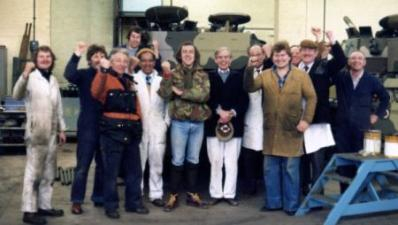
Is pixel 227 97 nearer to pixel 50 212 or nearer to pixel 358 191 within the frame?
pixel 358 191

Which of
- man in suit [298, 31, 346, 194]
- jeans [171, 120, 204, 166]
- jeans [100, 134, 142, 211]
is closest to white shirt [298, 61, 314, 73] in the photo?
man in suit [298, 31, 346, 194]

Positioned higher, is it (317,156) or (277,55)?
(277,55)

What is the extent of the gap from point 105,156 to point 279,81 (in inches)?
85.6

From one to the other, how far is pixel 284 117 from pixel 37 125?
9.05ft

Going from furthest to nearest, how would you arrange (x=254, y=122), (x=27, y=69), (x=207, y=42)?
(x=207, y=42) < (x=254, y=122) < (x=27, y=69)

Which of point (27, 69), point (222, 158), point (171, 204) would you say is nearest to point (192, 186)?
point (171, 204)

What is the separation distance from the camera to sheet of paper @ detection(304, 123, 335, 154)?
8016 mm

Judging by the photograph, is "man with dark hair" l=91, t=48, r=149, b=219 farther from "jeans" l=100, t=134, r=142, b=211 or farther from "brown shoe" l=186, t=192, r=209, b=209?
"brown shoe" l=186, t=192, r=209, b=209

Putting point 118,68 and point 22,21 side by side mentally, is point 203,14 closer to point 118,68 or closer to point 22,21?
point 22,21

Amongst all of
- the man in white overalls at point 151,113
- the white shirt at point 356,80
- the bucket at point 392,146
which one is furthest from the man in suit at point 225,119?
the bucket at point 392,146

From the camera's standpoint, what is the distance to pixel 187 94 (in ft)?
25.5

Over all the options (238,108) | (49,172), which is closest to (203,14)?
(238,108)

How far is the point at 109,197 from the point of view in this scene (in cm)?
745

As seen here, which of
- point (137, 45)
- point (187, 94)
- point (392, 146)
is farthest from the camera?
point (137, 45)
